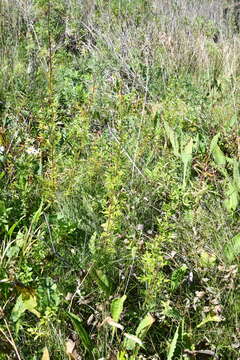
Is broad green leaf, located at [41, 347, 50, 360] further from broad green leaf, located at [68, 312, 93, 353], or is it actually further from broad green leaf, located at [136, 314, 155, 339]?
broad green leaf, located at [136, 314, 155, 339]

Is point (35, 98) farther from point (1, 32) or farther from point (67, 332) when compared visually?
point (67, 332)

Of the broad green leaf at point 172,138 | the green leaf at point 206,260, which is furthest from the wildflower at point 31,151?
the green leaf at point 206,260

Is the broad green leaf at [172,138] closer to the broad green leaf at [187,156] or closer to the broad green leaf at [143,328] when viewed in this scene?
the broad green leaf at [187,156]

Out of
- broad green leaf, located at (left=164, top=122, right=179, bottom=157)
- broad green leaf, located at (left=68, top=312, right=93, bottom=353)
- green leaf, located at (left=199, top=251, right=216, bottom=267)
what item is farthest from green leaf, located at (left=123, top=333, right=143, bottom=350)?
broad green leaf, located at (left=164, top=122, right=179, bottom=157)

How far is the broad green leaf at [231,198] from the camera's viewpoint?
2086 millimetres

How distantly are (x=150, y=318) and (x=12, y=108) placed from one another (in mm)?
1897

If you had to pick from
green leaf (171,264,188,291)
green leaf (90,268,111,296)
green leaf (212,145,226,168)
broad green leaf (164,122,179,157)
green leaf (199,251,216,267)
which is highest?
broad green leaf (164,122,179,157)

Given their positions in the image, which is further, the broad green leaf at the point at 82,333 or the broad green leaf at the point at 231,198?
the broad green leaf at the point at 231,198

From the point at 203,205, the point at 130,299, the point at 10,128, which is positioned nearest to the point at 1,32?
the point at 10,128

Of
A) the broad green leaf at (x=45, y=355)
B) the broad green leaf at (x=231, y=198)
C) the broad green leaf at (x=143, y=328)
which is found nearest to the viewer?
the broad green leaf at (x=45, y=355)

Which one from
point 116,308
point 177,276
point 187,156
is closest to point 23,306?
point 116,308

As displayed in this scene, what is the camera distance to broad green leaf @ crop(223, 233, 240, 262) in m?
1.80

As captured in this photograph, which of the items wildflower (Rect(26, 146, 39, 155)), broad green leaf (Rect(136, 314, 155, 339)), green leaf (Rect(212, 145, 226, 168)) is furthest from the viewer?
green leaf (Rect(212, 145, 226, 168))

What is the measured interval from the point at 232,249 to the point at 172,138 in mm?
882
